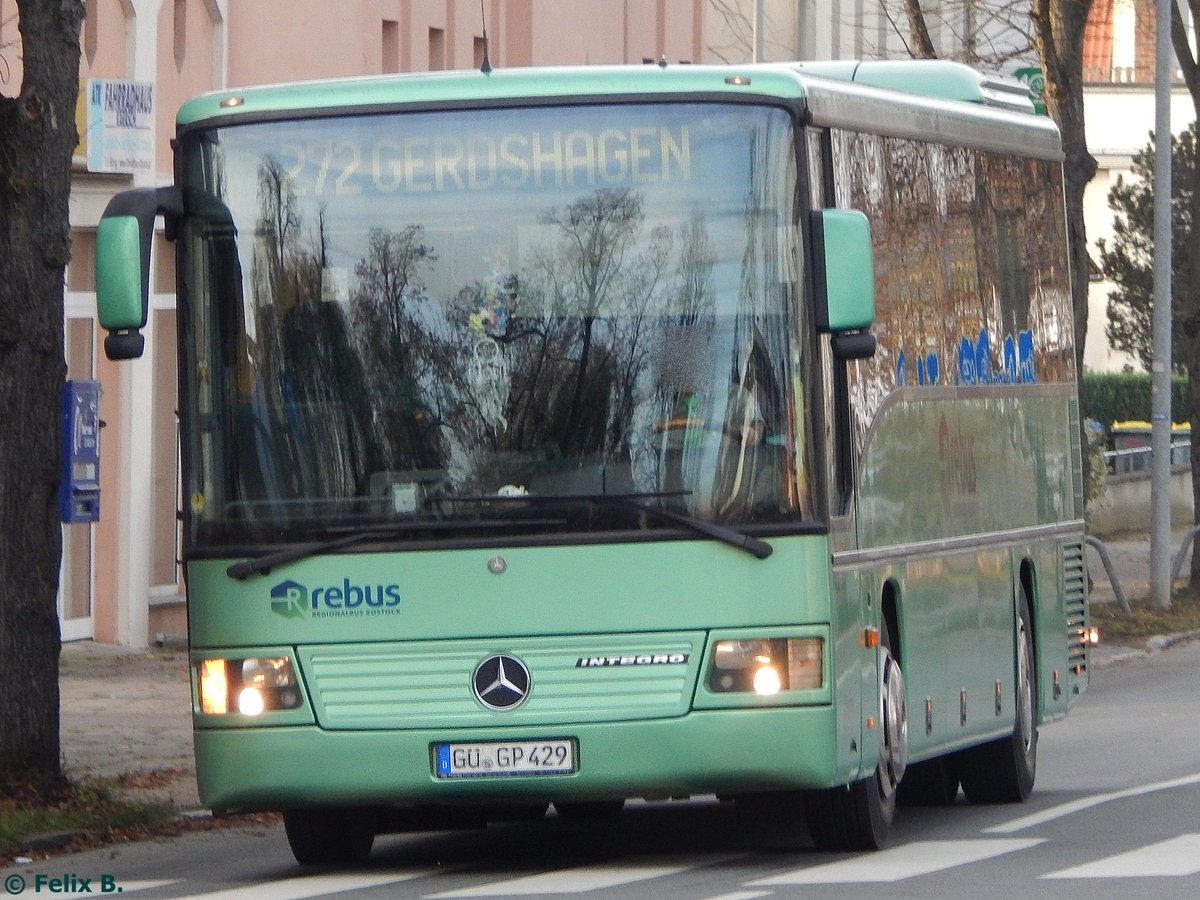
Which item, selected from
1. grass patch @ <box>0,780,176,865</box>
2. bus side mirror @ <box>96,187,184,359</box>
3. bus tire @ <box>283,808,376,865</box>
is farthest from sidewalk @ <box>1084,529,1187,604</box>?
bus side mirror @ <box>96,187,184,359</box>

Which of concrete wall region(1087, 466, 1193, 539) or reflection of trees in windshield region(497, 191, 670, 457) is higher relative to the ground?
reflection of trees in windshield region(497, 191, 670, 457)

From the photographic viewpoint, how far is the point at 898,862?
1127 cm

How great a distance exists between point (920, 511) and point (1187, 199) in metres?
49.8

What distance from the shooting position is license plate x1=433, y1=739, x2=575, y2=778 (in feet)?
34.7

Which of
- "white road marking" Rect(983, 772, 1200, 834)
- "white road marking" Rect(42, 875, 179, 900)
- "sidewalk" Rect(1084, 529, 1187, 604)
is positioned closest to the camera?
"white road marking" Rect(42, 875, 179, 900)

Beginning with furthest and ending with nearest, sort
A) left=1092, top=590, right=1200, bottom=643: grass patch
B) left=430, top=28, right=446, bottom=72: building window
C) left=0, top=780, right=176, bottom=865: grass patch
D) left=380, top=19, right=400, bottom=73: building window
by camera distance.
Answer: left=430, top=28, right=446, bottom=72: building window → left=380, top=19, right=400, bottom=73: building window → left=1092, top=590, right=1200, bottom=643: grass patch → left=0, top=780, right=176, bottom=865: grass patch

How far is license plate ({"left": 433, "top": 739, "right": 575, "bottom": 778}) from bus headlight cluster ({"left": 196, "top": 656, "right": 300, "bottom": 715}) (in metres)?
0.64

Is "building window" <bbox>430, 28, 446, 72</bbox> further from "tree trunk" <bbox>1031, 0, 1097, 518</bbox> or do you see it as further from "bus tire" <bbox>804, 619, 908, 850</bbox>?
"bus tire" <bbox>804, 619, 908, 850</bbox>

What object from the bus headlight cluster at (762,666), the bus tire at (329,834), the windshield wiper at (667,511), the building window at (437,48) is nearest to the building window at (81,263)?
the building window at (437,48)

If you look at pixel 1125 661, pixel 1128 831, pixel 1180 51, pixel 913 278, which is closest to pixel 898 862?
pixel 1128 831

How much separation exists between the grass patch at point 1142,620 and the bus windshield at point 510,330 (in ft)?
56.4

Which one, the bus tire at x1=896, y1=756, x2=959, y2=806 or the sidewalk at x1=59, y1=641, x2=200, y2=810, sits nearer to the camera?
the bus tire at x1=896, y1=756, x2=959, y2=806

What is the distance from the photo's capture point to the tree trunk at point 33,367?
13.3 meters

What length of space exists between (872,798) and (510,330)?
95.8 inches
